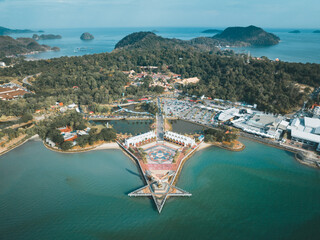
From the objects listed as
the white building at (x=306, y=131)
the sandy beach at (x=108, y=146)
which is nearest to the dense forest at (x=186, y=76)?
the white building at (x=306, y=131)

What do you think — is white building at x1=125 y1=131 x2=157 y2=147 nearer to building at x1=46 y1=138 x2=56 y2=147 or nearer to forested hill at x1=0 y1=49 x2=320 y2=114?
building at x1=46 y1=138 x2=56 y2=147

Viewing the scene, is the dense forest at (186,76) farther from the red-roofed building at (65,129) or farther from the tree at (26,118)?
the red-roofed building at (65,129)

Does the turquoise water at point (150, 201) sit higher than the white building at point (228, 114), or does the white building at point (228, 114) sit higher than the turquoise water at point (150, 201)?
the white building at point (228, 114)

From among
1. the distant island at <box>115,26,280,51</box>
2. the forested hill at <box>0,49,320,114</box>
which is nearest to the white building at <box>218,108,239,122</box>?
the forested hill at <box>0,49,320,114</box>

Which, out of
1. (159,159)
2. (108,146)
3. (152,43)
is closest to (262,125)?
(159,159)

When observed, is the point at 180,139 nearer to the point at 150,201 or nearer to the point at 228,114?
the point at 150,201
